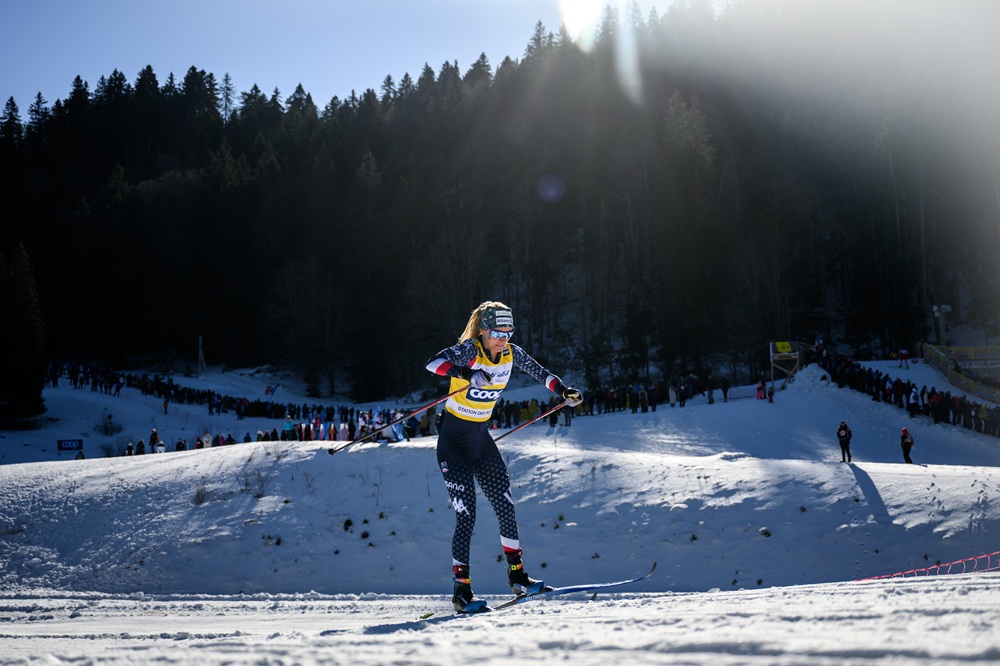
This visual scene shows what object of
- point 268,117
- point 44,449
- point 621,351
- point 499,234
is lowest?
point 44,449

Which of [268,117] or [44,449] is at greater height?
[268,117]

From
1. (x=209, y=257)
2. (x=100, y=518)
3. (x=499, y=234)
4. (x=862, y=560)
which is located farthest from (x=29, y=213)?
(x=862, y=560)

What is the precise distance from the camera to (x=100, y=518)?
42.1ft

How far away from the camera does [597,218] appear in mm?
57000

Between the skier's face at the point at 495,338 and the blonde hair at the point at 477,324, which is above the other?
the blonde hair at the point at 477,324

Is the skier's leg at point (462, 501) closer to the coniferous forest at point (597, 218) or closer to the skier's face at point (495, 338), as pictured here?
the skier's face at point (495, 338)

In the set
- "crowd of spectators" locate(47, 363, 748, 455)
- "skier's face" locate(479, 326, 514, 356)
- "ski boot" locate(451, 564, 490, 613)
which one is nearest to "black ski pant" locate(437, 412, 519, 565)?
"ski boot" locate(451, 564, 490, 613)

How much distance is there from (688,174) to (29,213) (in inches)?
2828

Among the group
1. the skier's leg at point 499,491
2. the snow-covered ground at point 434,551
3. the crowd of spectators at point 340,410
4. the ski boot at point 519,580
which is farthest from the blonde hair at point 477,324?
the crowd of spectators at point 340,410

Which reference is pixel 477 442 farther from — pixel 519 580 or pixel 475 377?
pixel 519 580

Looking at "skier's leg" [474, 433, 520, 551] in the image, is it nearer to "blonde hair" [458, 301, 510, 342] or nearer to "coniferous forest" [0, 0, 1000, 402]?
"blonde hair" [458, 301, 510, 342]

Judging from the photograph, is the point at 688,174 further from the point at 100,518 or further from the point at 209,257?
the point at 100,518

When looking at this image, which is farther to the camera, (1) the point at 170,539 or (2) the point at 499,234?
(2) the point at 499,234

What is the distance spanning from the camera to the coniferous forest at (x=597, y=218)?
4944 centimetres
